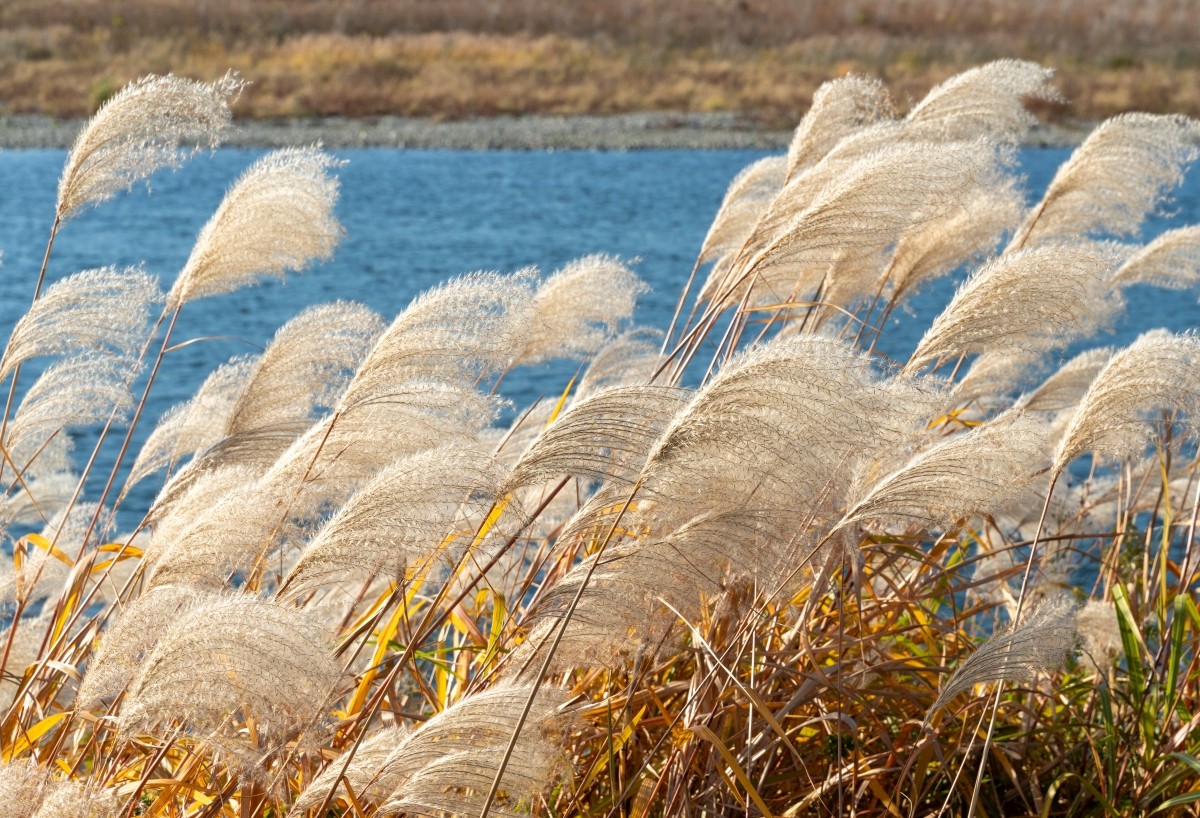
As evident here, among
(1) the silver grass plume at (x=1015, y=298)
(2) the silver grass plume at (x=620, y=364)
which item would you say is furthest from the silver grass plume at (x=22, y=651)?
(1) the silver grass plume at (x=1015, y=298)

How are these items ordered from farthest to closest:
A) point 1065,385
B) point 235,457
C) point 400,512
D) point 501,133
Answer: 1. point 501,133
2. point 1065,385
3. point 235,457
4. point 400,512

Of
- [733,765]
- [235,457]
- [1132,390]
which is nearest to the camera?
[733,765]

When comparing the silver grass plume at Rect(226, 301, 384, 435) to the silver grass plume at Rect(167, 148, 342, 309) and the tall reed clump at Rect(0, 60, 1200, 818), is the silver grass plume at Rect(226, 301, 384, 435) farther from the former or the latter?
the silver grass plume at Rect(167, 148, 342, 309)

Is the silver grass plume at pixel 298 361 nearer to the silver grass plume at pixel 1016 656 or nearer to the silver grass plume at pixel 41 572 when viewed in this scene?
the silver grass plume at pixel 41 572

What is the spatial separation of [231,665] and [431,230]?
71.4ft

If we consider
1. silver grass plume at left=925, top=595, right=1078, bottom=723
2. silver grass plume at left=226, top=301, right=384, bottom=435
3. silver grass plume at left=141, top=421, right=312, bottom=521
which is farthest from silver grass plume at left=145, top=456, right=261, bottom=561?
silver grass plume at left=925, top=595, right=1078, bottom=723

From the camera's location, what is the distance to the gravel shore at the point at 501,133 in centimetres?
3397

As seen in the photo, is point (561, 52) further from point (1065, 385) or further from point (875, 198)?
point (875, 198)

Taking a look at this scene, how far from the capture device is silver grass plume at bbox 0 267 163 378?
9.93ft

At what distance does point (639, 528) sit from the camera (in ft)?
8.07

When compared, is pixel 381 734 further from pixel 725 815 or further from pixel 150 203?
pixel 150 203

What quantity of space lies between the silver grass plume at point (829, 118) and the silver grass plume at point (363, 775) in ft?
6.61

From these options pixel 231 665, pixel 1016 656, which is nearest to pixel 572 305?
pixel 1016 656

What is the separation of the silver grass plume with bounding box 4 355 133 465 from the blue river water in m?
7.16
